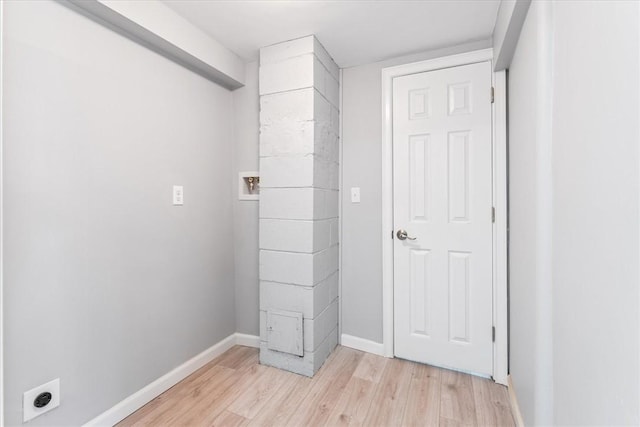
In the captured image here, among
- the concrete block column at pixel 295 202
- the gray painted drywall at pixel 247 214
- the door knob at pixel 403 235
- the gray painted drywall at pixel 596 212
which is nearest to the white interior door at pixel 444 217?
the door knob at pixel 403 235

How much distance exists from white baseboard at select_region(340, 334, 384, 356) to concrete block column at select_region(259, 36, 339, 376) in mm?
262

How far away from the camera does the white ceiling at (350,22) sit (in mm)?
1631

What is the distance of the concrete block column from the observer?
192 cm

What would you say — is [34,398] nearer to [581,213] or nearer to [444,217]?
[581,213]

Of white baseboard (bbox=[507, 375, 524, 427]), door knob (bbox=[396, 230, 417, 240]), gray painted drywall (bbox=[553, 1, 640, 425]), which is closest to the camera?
gray painted drywall (bbox=[553, 1, 640, 425])

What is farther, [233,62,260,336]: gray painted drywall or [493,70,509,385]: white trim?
[233,62,260,336]: gray painted drywall

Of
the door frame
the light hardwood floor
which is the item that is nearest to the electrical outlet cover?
the light hardwood floor

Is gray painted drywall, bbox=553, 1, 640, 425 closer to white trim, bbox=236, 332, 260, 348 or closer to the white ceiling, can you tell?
the white ceiling

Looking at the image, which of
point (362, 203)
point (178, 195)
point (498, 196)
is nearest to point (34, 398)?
point (178, 195)

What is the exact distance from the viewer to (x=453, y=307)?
2.01 meters

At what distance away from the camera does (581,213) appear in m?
0.80

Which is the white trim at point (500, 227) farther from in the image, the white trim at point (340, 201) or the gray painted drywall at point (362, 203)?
the white trim at point (340, 201)

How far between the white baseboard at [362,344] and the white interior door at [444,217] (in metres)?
0.13

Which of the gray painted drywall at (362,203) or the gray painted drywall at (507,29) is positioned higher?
the gray painted drywall at (507,29)
